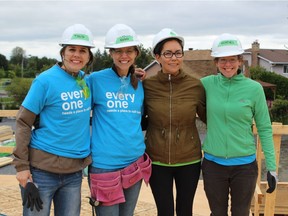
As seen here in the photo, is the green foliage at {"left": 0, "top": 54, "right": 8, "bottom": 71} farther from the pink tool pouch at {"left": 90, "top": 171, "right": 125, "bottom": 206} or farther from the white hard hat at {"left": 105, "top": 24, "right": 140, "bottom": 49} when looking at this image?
the pink tool pouch at {"left": 90, "top": 171, "right": 125, "bottom": 206}

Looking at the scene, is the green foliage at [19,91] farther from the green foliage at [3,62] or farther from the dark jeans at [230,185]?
the green foliage at [3,62]

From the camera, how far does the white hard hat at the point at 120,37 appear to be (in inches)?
105

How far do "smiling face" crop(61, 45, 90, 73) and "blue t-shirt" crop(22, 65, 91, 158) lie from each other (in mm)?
50

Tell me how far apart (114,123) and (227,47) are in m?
0.97

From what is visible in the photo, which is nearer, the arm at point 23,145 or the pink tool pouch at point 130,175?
the arm at point 23,145

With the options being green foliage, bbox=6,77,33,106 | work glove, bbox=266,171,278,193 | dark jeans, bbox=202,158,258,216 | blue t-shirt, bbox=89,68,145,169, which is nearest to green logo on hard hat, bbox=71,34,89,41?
blue t-shirt, bbox=89,68,145,169

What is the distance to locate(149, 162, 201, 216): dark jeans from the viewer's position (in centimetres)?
293

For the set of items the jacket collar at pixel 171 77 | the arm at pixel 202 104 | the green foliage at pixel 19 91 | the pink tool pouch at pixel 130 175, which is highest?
the jacket collar at pixel 171 77

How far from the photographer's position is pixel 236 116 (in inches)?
110

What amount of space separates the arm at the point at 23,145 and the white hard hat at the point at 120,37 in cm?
71

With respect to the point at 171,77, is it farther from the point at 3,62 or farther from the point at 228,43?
the point at 3,62

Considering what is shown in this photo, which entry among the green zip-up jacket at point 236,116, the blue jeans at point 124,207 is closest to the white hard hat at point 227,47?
the green zip-up jacket at point 236,116

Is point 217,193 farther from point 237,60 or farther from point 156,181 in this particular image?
point 237,60

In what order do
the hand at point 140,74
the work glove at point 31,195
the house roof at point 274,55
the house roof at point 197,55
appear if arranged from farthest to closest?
the house roof at point 274,55 → the house roof at point 197,55 → the hand at point 140,74 → the work glove at point 31,195
